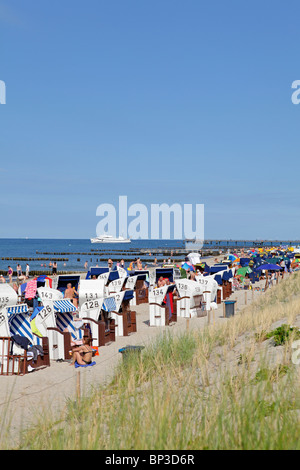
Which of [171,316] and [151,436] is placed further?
[171,316]

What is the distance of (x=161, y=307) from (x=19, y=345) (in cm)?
615

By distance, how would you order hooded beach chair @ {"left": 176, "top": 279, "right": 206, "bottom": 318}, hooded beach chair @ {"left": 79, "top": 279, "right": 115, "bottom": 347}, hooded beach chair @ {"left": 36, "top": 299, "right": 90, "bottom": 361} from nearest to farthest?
hooded beach chair @ {"left": 36, "top": 299, "right": 90, "bottom": 361}
hooded beach chair @ {"left": 79, "top": 279, "right": 115, "bottom": 347}
hooded beach chair @ {"left": 176, "top": 279, "right": 206, "bottom": 318}

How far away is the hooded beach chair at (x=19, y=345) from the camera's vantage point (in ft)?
34.3

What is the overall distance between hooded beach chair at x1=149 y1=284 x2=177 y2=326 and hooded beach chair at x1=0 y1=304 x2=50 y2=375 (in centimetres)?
532

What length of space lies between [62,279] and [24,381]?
11375 mm

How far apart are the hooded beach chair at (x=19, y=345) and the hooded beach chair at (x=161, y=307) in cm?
532

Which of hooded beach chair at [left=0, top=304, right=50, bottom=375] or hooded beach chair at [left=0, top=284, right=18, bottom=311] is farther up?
hooded beach chair at [left=0, top=284, right=18, bottom=311]

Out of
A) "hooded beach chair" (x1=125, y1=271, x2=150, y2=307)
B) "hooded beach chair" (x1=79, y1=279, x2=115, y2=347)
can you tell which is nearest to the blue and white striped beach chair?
"hooded beach chair" (x1=79, y1=279, x2=115, y2=347)

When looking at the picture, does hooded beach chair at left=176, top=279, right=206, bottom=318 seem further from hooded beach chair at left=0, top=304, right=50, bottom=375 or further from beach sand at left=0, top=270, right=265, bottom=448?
hooded beach chair at left=0, top=304, right=50, bottom=375

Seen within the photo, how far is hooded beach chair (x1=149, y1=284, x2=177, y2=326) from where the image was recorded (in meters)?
Result: 16.1

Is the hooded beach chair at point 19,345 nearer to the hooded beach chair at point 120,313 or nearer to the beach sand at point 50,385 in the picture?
the beach sand at point 50,385
